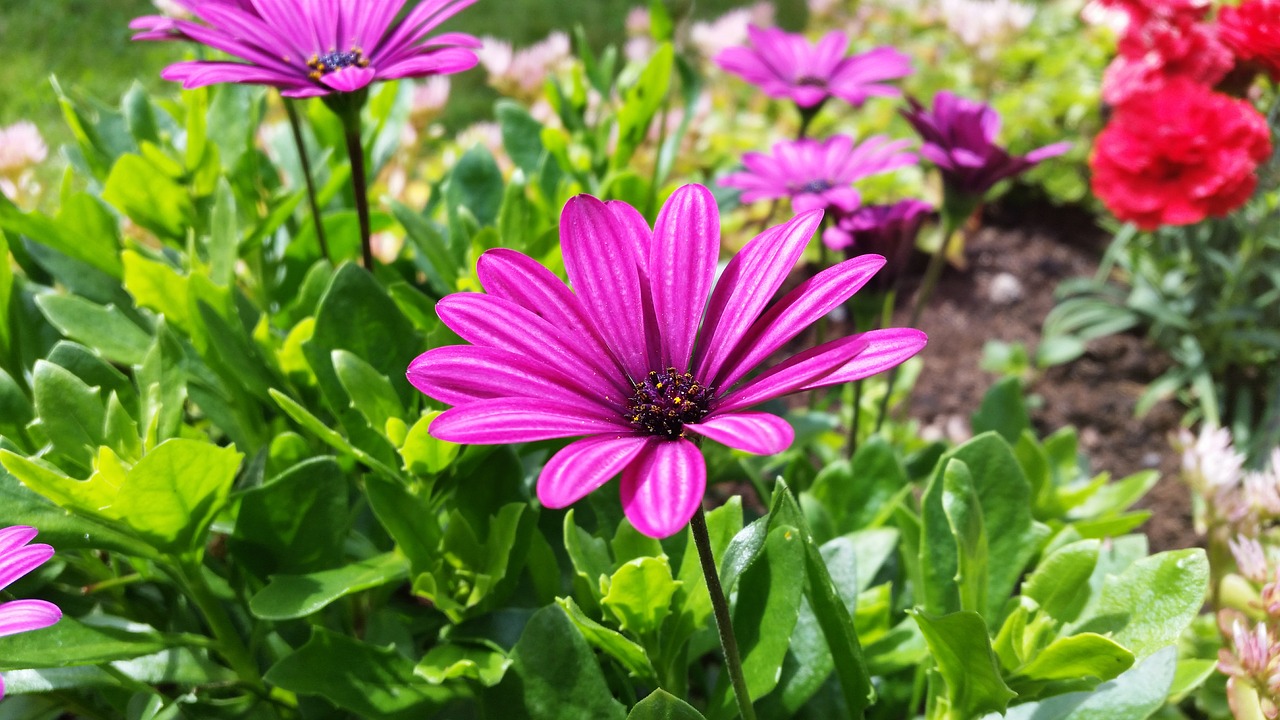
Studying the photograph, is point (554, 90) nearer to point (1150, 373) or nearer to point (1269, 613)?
point (1269, 613)

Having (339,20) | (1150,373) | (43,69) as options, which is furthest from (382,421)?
(43,69)

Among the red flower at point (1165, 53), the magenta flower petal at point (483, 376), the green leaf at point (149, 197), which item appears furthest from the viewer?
the red flower at point (1165, 53)

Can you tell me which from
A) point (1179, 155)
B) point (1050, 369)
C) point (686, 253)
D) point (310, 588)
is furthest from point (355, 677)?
point (1050, 369)

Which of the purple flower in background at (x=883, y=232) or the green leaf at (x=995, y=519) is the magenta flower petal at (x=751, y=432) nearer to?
the green leaf at (x=995, y=519)

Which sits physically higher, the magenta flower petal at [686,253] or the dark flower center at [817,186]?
the magenta flower petal at [686,253]

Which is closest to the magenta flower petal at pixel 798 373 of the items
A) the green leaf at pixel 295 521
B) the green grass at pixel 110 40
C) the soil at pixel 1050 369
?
the green leaf at pixel 295 521

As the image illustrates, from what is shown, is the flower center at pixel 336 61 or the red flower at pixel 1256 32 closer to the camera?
the flower center at pixel 336 61

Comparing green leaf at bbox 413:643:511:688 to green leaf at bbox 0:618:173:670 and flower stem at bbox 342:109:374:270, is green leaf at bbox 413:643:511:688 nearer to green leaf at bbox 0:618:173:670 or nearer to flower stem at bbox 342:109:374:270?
green leaf at bbox 0:618:173:670
